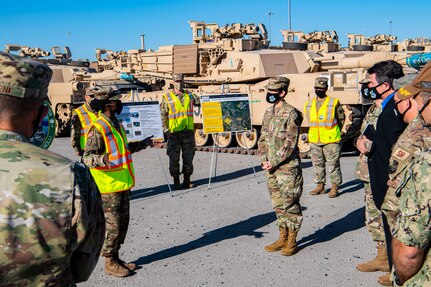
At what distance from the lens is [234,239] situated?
264 inches

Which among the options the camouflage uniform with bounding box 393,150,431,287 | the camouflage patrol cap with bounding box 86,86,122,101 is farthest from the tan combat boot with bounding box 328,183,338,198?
the camouflage uniform with bounding box 393,150,431,287

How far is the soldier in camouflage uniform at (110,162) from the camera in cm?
521

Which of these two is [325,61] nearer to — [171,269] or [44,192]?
[171,269]

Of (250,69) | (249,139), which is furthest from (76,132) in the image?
(250,69)

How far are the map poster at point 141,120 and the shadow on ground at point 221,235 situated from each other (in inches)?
74.8

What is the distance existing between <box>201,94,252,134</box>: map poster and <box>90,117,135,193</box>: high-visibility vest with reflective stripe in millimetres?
4808

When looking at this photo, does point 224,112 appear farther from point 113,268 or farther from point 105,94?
point 113,268

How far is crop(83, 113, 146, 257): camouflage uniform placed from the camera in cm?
520

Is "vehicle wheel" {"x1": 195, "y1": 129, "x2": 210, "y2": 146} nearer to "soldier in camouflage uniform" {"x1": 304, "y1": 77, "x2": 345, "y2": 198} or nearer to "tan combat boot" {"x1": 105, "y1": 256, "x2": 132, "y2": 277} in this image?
"soldier in camouflage uniform" {"x1": 304, "y1": 77, "x2": 345, "y2": 198}

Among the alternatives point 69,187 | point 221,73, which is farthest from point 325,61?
point 69,187

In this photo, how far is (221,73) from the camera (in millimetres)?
16234

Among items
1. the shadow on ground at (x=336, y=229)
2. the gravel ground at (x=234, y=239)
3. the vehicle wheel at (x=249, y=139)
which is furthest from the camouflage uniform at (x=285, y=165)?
the vehicle wheel at (x=249, y=139)

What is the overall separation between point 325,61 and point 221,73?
125 inches

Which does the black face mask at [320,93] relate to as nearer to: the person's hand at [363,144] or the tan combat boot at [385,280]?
the person's hand at [363,144]
